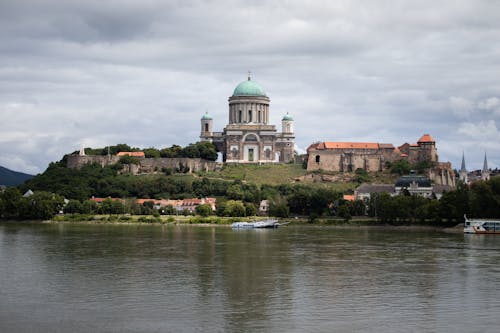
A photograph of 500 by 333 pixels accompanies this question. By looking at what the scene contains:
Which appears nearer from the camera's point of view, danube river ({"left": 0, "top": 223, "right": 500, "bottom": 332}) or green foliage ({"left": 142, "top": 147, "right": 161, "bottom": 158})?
danube river ({"left": 0, "top": 223, "right": 500, "bottom": 332})

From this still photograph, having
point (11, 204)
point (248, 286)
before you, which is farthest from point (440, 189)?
point (248, 286)

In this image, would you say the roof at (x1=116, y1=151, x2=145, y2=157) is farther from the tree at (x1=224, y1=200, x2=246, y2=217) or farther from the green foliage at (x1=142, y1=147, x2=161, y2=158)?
the tree at (x1=224, y1=200, x2=246, y2=217)

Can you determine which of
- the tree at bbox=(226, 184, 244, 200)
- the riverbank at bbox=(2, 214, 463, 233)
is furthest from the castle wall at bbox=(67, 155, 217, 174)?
the riverbank at bbox=(2, 214, 463, 233)

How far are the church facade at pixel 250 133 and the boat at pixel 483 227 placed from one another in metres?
43.7

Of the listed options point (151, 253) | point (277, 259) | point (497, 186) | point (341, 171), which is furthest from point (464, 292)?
point (341, 171)

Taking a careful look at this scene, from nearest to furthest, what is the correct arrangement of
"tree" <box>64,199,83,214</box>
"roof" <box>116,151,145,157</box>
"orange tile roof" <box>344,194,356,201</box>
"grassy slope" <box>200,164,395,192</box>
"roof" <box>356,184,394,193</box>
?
"tree" <box>64,199,83,214</box>
"orange tile roof" <box>344,194,356,201</box>
"roof" <box>356,184,394,193</box>
"grassy slope" <box>200,164,395,192</box>
"roof" <box>116,151,145,157</box>

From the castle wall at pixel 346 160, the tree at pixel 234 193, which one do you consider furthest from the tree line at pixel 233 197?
the castle wall at pixel 346 160

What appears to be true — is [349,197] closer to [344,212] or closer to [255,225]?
[344,212]

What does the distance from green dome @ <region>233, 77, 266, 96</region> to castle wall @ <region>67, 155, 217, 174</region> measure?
514 inches

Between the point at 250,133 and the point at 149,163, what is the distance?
13849 mm

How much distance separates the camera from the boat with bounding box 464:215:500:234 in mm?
59906

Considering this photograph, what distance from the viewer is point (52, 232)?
59.5 m

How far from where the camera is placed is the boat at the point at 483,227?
59.9 m

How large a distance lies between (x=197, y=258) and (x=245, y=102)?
6711 centimetres
